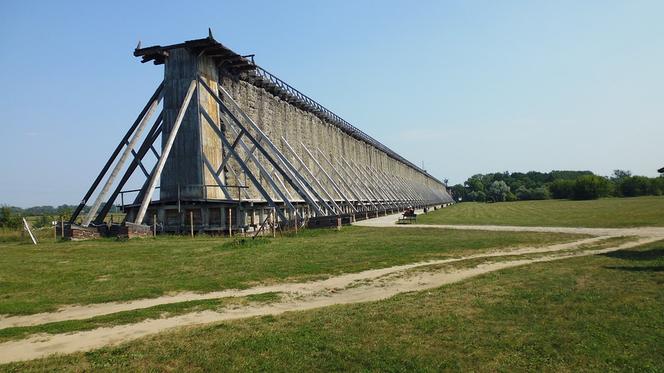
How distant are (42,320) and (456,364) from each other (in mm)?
7661

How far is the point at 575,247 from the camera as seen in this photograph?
1886 centimetres

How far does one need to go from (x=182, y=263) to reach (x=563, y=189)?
143960mm

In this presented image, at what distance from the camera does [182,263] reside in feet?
49.1

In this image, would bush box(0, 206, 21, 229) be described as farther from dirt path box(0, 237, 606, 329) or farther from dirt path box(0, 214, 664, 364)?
dirt path box(0, 214, 664, 364)

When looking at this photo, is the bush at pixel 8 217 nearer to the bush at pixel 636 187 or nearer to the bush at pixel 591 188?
the bush at pixel 591 188

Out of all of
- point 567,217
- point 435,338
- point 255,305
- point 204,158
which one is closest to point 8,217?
point 204,158

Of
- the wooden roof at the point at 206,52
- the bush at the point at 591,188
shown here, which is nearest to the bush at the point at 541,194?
the bush at the point at 591,188

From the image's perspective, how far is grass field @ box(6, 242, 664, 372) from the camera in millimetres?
6160

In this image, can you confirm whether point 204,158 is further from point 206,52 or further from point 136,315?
point 136,315

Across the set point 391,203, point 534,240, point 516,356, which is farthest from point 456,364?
point 391,203

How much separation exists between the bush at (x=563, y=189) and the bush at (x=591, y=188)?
10.4ft

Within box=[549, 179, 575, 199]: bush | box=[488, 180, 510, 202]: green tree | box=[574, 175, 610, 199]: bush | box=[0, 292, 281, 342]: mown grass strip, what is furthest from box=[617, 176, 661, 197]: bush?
box=[0, 292, 281, 342]: mown grass strip

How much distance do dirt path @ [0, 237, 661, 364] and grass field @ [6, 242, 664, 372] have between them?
1.81 feet

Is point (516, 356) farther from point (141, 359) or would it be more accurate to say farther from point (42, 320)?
point (42, 320)
